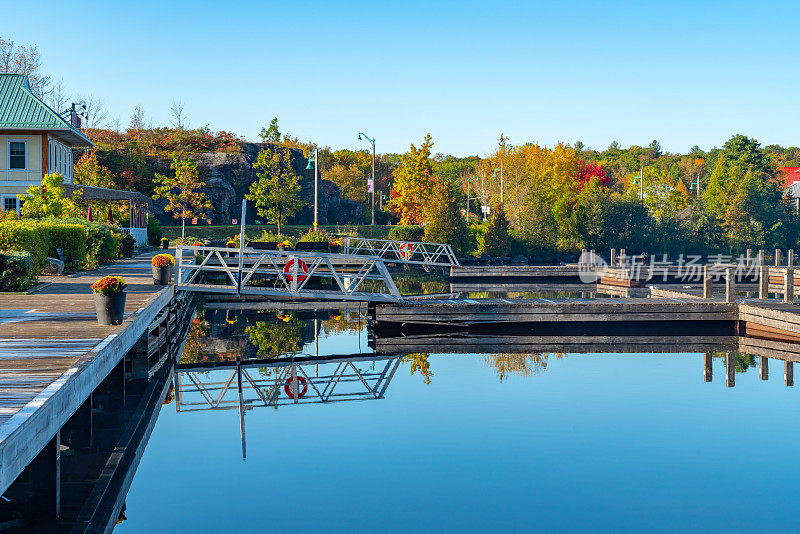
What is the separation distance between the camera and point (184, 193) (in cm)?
4844

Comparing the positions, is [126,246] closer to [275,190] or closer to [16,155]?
[16,155]

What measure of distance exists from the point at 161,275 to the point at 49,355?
9332mm

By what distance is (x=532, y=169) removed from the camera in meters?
56.9

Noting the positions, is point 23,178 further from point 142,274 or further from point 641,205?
point 641,205

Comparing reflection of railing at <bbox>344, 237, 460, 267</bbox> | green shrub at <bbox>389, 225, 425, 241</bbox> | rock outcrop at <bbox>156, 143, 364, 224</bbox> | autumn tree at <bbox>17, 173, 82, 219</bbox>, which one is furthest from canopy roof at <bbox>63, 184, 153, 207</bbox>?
rock outcrop at <bbox>156, 143, 364, 224</bbox>

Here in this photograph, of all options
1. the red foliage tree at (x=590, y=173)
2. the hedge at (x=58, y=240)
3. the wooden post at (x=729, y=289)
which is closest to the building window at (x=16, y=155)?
the hedge at (x=58, y=240)

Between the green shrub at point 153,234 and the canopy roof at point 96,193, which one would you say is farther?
the green shrub at point 153,234

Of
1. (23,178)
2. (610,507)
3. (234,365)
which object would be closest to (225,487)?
(610,507)

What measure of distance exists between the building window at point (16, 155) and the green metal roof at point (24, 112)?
3.56ft

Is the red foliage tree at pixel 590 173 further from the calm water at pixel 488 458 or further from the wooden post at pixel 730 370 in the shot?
the calm water at pixel 488 458

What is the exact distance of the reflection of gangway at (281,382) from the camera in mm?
12336

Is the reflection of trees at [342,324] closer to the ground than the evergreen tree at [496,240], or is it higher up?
closer to the ground

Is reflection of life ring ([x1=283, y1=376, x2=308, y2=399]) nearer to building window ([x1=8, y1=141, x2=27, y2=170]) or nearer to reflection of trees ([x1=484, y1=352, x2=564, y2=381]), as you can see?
reflection of trees ([x1=484, y1=352, x2=564, y2=381])

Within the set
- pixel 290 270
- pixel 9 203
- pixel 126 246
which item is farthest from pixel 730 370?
pixel 9 203
